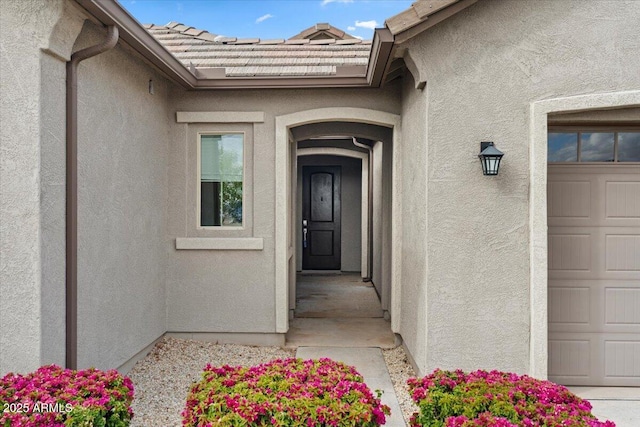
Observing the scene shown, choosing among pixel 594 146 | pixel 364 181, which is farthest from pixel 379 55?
pixel 364 181

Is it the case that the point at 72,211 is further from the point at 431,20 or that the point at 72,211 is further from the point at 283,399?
the point at 431,20

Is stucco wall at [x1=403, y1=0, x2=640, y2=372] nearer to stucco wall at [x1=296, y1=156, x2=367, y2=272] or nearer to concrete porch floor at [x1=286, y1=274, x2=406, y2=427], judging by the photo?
concrete porch floor at [x1=286, y1=274, x2=406, y2=427]

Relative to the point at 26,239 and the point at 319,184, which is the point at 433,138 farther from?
the point at 319,184

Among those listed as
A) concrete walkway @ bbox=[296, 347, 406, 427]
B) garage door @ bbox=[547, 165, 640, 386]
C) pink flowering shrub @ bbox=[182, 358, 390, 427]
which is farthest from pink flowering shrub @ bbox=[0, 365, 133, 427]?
garage door @ bbox=[547, 165, 640, 386]

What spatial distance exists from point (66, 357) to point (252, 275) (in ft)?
9.19

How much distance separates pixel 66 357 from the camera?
3.94m

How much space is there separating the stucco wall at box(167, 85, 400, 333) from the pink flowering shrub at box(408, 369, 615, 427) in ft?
12.0

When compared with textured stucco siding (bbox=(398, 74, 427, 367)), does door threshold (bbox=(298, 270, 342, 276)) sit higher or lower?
lower

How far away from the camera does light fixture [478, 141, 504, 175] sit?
4.55m

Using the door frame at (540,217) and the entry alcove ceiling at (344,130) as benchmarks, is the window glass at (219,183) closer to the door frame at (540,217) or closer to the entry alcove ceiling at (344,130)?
the entry alcove ceiling at (344,130)

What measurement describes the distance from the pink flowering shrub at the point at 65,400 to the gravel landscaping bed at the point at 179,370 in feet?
4.43

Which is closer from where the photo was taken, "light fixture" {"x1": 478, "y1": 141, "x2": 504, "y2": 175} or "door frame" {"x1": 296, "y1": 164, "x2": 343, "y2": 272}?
"light fixture" {"x1": 478, "y1": 141, "x2": 504, "y2": 175}

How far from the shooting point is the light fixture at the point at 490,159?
4.55 metres

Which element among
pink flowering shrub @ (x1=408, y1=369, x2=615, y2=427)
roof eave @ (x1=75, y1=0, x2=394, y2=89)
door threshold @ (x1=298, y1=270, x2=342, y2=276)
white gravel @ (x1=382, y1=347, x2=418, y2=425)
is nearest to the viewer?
pink flowering shrub @ (x1=408, y1=369, x2=615, y2=427)
